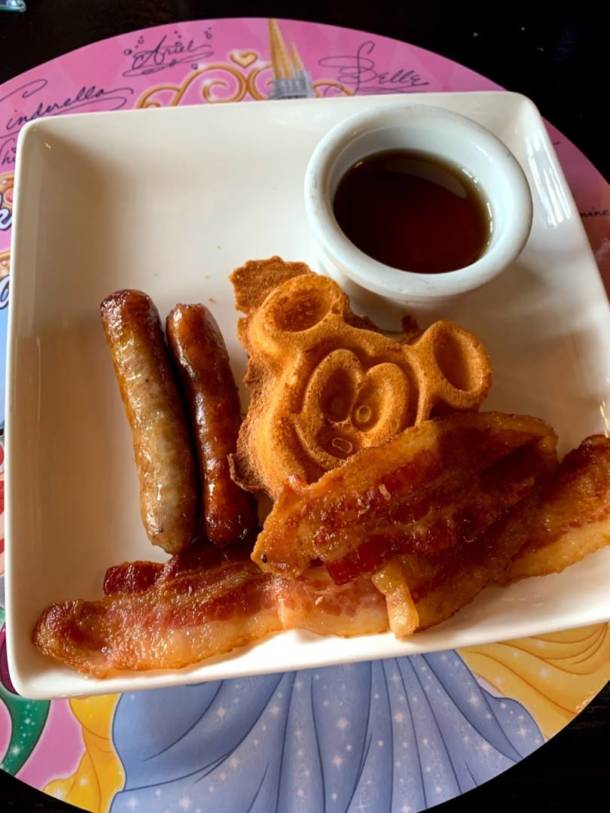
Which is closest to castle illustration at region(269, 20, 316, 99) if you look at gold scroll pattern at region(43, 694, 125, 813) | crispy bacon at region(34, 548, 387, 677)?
crispy bacon at region(34, 548, 387, 677)

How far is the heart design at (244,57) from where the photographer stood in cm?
270

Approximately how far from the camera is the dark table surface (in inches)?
109

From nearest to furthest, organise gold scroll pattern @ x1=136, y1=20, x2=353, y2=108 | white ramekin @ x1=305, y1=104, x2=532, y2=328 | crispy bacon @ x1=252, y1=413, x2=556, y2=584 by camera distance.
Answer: crispy bacon @ x1=252, y1=413, x2=556, y2=584 < white ramekin @ x1=305, y1=104, x2=532, y2=328 < gold scroll pattern @ x1=136, y1=20, x2=353, y2=108

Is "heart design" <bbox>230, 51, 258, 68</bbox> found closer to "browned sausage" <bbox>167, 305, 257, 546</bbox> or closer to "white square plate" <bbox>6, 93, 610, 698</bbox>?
"white square plate" <bbox>6, 93, 610, 698</bbox>

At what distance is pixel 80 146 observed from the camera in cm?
229

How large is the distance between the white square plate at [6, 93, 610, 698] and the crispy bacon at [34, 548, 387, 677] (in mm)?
40

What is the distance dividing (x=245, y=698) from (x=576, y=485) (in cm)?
104

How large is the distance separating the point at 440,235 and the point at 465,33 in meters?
1.42

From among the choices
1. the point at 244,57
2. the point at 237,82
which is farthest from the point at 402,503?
the point at 244,57

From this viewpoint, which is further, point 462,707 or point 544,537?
point 462,707

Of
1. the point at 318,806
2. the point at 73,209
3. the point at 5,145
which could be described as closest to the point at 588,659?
the point at 318,806

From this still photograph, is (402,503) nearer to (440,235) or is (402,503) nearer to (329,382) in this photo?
(329,382)

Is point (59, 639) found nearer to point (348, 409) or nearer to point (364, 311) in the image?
point (348, 409)

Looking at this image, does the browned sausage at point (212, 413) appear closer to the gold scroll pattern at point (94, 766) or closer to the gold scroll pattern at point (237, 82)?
the gold scroll pattern at point (94, 766)
